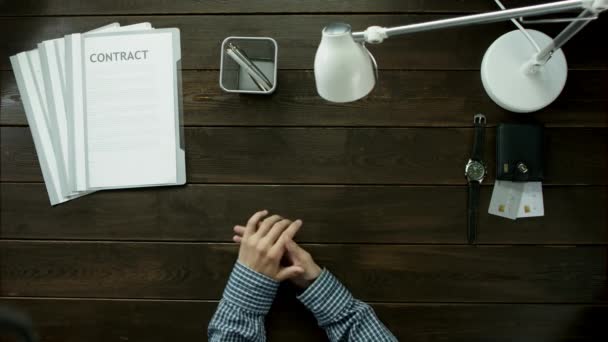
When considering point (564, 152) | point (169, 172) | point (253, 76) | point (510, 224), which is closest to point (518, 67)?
point (564, 152)

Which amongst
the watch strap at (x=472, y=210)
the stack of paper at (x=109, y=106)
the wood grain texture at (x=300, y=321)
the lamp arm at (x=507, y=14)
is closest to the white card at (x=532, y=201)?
the watch strap at (x=472, y=210)

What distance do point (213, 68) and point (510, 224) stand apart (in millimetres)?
828

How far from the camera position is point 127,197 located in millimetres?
1053

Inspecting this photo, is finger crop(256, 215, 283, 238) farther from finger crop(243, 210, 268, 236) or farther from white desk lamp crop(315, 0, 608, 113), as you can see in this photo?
white desk lamp crop(315, 0, 608, 113)

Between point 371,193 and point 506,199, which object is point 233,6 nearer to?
point 371,193

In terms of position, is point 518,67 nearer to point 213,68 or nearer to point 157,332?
point 213,68

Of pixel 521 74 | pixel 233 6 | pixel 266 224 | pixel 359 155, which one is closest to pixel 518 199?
pixel 521 74

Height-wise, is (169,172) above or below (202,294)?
above

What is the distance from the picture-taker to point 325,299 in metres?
0.96

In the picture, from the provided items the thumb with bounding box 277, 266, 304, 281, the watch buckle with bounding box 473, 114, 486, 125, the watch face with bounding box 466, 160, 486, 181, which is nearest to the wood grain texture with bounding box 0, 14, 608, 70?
the watch buckle with bounding box 473, 114, 486, 125

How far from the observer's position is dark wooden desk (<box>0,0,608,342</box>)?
3.31ft

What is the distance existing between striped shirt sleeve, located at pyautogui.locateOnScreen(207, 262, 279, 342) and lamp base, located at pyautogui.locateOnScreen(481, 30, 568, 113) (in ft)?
2.23

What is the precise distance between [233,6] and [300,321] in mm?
804

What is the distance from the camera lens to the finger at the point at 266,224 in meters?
0.96
